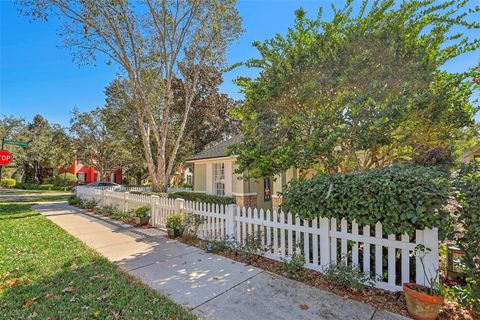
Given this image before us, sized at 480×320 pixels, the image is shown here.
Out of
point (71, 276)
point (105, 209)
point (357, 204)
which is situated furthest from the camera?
point (105, 209)

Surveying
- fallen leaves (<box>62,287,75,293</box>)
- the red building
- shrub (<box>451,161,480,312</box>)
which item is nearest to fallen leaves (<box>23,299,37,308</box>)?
fallen leaves (<box>62,287,75,293</box>)

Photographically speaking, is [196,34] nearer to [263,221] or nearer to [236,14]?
A: [236,14]

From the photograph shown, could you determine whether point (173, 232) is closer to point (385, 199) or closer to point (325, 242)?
point (325, 242)

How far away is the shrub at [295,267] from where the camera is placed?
3.81 metres

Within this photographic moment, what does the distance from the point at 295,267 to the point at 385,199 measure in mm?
1860

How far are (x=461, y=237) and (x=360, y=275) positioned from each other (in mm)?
1316

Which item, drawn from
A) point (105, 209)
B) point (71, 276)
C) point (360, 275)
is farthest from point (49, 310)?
point (105, 209)

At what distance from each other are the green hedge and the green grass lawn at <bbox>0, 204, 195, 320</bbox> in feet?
7.96

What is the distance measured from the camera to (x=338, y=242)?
→ 392 cm

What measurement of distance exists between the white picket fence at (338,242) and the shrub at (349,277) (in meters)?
0.13

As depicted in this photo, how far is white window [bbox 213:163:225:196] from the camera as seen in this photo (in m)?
11.9

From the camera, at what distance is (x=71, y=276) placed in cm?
388

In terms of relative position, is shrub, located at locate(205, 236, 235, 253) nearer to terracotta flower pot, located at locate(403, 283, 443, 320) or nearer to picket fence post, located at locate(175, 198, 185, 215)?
picket fence post, located at locate(175, 198, 185, 215)

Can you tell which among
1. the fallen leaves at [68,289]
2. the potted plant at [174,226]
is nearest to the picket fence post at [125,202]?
the potted plant at [174,226]
